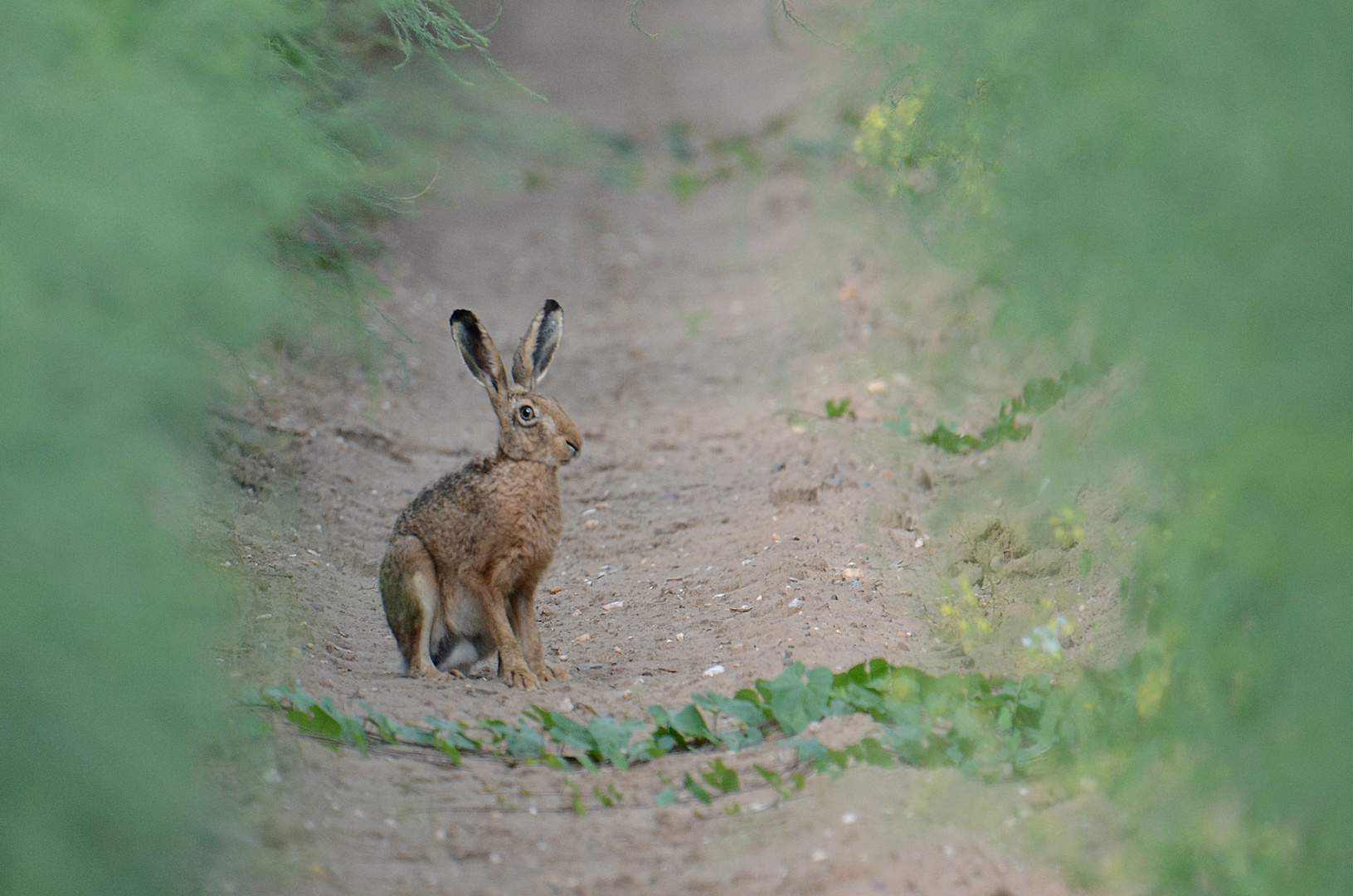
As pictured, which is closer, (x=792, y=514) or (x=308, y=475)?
(x=792, y=514)

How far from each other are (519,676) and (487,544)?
496 millimetres

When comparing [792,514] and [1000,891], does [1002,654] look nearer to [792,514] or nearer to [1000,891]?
[1000,891]

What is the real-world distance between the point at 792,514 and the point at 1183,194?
3.45 metres

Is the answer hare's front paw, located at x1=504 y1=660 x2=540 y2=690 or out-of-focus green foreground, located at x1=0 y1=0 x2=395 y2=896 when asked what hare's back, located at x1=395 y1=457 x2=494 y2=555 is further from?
out-of-focus green foreground, located at x1=0 y1=0 x2=395 y2=896

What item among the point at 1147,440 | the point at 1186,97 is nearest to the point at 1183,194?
the point at 1186,97

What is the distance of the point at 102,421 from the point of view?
7.15ft

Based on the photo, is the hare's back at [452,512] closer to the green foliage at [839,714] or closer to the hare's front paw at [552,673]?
the hare's front paw at [552,673]

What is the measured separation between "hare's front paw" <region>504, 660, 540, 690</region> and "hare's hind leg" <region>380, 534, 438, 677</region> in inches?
11.4

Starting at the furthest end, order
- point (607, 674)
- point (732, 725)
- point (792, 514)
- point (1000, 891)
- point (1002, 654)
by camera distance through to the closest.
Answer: point (792, 514), point (607, 674), point (1002, 654), point (732, 725), point (1000, 891)

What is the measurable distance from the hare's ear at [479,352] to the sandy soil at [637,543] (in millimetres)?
842

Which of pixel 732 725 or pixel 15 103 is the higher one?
pixel 15 103

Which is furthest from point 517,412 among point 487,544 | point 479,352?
point 487,544

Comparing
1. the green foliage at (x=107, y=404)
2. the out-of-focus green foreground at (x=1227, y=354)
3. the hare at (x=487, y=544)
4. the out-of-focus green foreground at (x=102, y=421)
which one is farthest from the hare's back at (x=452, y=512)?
the out-of-focus green foreground at (x=1227, y=354)

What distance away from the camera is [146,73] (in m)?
2.50
